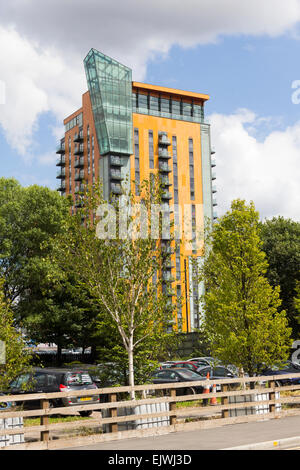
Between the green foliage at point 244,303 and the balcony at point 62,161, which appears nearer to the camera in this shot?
the green foliage at point 244,303

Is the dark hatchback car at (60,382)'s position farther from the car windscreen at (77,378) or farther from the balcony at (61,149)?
the balcony at (61,149)

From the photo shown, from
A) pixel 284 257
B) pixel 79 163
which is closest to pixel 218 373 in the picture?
pixel 284 257

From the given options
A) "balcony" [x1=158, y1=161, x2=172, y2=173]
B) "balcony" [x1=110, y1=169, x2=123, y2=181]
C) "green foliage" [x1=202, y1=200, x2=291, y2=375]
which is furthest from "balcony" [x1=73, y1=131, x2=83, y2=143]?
"green foliage" [x1=202, y1=200, x2=291, y2=375]

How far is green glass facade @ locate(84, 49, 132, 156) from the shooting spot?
8556 cm

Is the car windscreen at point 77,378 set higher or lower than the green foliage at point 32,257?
lower

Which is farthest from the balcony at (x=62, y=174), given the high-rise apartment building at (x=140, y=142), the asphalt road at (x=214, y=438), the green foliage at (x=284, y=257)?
the asphalt road at (x=214, y=438)

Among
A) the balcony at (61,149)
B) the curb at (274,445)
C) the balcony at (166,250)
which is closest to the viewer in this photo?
the curb at (274,445)

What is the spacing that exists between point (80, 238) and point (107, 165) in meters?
70.9

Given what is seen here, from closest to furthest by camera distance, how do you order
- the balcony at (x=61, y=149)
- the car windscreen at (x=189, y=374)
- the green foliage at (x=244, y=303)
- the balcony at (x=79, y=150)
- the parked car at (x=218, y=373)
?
the green foliage at (x=244, y=303), the car windscreen at (x=189, y=374), the parked car at (x=218, y=373), the balcony at (x=79, y=150), the balcony at (x=61, y=149)

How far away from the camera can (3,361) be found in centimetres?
1714

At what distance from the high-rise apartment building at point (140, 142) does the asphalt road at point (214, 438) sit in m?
72.8

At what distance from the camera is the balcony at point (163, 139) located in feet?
320

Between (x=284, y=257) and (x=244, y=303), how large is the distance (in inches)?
1086
